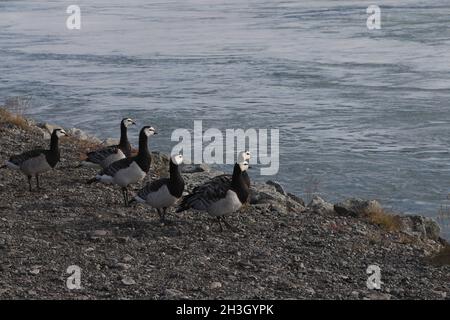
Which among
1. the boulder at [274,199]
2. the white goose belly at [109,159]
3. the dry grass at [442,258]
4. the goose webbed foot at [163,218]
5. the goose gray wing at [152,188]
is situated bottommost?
the dry grass at [442,258]

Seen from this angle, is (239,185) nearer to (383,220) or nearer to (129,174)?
(129,174)

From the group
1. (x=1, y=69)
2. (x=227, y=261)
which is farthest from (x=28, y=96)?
(x=227, y=261)

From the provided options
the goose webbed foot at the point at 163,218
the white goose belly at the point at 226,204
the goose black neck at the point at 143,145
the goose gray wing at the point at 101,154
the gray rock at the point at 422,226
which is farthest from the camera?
the goose gray wing at the point at 101,154

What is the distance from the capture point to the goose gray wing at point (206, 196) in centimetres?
1077

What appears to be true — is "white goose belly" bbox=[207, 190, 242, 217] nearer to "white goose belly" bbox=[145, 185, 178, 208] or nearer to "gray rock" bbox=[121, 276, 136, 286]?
"white goose belly" bbox=[145, 185, 178, 208]

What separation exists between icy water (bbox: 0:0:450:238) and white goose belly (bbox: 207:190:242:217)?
567 centimetres

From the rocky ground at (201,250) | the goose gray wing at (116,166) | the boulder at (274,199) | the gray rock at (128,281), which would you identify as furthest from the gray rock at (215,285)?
the boulder at (274,199)

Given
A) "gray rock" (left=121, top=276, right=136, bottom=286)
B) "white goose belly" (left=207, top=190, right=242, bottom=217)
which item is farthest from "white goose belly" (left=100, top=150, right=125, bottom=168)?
"gray rock" (left=121, top=276, right=136, bottom=286)

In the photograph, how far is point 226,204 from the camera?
35.1 ft

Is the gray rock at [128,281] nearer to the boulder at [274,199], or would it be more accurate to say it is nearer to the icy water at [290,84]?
the boulder at [274,199]

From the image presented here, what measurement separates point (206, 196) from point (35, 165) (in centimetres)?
343

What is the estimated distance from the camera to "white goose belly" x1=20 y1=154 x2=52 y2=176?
1260 centimetres

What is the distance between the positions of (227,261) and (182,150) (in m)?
10.4

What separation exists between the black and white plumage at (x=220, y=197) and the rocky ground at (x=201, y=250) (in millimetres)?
418
